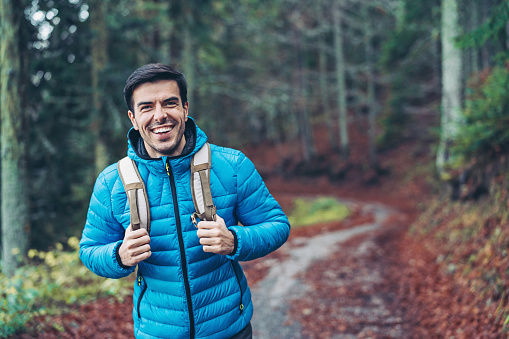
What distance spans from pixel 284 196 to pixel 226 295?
785 inches

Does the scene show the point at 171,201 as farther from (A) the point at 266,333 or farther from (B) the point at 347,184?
(B) the point at 347,184

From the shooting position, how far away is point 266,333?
16.3 feet

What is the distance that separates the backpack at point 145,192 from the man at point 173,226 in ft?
0.17

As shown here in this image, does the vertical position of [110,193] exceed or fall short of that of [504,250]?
it exceeds it

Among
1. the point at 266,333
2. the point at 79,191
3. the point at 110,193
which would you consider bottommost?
the point at 266,333

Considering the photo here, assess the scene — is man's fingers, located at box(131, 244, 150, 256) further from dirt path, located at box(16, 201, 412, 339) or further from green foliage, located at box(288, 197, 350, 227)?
green foliage, located at box(288, 197, 350, 227)

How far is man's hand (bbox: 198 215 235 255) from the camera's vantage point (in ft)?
6.72

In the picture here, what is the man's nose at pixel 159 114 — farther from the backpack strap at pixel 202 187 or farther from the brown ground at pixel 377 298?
the brown ground at pixel 377 298

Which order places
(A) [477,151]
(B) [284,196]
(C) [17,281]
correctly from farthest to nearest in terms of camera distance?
(B) [284,196] → (A) [477,151] → (C) [17,281]

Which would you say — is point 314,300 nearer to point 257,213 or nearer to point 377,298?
point 377,298

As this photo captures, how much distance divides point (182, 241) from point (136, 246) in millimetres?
284

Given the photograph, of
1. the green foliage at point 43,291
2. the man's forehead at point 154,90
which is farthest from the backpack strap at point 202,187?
the green foliage at point 43,291

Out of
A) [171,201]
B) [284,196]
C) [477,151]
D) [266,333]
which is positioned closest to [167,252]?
[171,201]

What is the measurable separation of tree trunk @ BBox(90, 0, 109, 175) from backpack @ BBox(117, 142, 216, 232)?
7.68 meters
